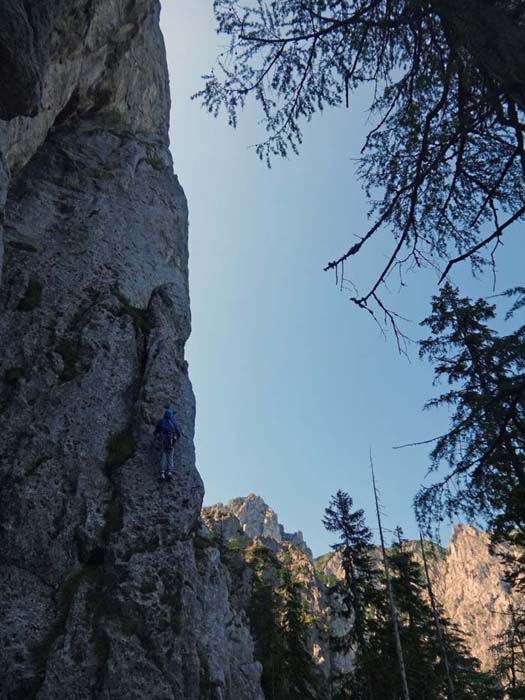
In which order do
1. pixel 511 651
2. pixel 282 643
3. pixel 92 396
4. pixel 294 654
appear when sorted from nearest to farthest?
pixel 92 396 < pixel 511 651 < pixel 294 654 < pixel 282 643

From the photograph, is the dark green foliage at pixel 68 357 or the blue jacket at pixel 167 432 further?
the dark green foliage at pixel 68 357

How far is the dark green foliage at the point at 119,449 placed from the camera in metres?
14.2

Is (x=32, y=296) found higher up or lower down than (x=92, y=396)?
higher up

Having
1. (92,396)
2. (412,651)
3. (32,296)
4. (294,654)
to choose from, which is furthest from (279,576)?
(32,296)

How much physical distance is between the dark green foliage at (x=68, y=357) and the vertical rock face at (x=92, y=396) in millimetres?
43

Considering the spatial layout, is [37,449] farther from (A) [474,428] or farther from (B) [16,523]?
(A) [474,428]

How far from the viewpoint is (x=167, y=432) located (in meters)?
14.5

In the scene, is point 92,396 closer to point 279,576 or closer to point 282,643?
point 282,643

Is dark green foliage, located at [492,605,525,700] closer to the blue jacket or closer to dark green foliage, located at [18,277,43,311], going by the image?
the blue jacket

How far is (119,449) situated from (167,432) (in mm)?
1597

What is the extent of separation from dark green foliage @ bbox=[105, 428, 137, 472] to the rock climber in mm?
855

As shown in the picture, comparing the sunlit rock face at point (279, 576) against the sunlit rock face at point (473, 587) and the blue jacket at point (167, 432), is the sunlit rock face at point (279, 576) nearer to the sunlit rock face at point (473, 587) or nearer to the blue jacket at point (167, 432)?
the blue jacket at point (167, 432)

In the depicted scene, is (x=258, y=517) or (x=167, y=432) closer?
(x=167, y=432)

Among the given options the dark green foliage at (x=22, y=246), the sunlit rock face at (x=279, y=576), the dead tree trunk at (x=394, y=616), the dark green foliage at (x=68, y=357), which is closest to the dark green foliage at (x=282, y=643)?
the sunlit rock face at (x=279, y=576)
